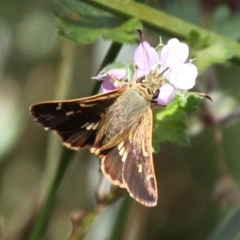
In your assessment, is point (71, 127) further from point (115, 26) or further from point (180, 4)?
point (180, 4)

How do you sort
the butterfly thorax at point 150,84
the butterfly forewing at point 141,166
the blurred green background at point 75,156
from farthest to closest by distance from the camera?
the blurred green background at point 75,156 < the butterfly thorax at point 150,84 < the butterfly forewing at point 141,166

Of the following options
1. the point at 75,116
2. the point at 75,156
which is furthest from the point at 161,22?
the point at 75,156

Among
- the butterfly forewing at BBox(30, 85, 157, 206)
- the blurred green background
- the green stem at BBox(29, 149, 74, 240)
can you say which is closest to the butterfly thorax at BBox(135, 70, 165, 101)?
the butterfly forewing at BBox(30, 85, 157, 206)

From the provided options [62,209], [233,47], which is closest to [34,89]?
[62,209]

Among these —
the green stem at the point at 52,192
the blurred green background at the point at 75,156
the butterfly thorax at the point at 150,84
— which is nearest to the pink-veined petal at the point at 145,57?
the butterfly thorax at the point at 150,84

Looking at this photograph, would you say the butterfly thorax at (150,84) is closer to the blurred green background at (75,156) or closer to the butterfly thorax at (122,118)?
the butterfly thorax at (122,118)
